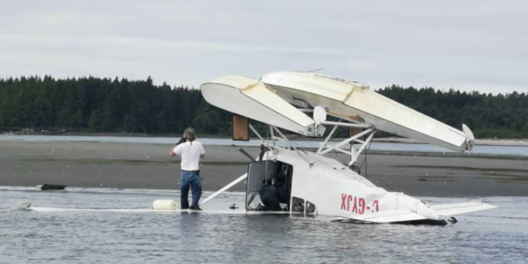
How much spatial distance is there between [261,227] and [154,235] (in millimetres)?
2262

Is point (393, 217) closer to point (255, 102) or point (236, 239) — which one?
point (236, 239)

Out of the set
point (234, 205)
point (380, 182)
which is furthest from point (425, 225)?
point (380, 182)

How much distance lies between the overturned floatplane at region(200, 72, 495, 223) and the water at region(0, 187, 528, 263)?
41 centimetres

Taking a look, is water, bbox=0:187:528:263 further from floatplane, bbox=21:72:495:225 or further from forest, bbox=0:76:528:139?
forest, bbox=0:76:528:139

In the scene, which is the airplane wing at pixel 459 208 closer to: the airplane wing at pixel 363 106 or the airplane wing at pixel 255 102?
the airplane wing at pixel 363 106

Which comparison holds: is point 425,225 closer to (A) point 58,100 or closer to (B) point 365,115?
(B) point 365,115

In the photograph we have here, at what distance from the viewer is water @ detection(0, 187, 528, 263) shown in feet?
58.1

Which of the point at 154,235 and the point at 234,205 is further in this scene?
the point at 234,205

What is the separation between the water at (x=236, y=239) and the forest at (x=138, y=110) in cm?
12031

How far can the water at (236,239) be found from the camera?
1770cm

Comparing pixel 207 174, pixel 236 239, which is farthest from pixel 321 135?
pixel 207 174

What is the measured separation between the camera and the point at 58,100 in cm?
15025

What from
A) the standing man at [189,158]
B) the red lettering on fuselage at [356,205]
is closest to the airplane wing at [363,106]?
the red lettering on fuselage at [356,205]

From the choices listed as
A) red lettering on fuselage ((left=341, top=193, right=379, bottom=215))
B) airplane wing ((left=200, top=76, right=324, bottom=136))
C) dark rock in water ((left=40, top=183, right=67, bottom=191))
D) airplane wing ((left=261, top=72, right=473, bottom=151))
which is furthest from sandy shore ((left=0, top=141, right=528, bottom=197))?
red lettering on fuselage ((left=341, top=193, right=379, bottom=215))
